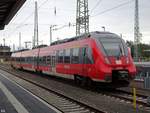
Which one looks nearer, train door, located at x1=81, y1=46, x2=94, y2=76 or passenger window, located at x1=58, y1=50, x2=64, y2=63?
train door, located at x1=81, y1=46, x2=94, y2=76

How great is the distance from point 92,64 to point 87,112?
7.25 metres

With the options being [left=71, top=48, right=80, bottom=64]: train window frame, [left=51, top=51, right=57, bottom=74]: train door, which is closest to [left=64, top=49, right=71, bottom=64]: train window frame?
[left=71, top=48, right=80, bottom=64]: train window frame

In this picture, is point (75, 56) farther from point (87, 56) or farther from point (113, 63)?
point (113, 63)

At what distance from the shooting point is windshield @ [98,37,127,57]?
65.9 ft

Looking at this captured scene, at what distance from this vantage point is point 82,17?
1606 inches

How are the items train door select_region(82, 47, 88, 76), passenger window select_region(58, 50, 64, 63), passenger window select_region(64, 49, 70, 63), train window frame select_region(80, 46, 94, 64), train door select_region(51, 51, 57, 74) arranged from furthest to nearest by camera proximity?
train door select_region(51, 51, 57, 74), passenger window select_region(58, 50, 64, 63), passenger window select_region(64, 49, 70, 63), train door select_region(82, 47, 88, 76), train window frame select_region(80, 46, 94, 64)

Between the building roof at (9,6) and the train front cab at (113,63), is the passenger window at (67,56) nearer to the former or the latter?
the train front cab at (113,63)

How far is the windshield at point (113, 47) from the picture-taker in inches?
791

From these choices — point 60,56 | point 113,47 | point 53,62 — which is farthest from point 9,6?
point 53,62

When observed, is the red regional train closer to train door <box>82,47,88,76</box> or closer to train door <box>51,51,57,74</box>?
train door <box>82,47,88,76</box>

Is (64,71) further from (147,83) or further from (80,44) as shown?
(147,83)

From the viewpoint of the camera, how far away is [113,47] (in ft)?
67.1

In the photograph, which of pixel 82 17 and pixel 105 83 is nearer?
pixel 105 83

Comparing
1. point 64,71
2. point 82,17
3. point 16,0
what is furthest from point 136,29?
point 16,0
